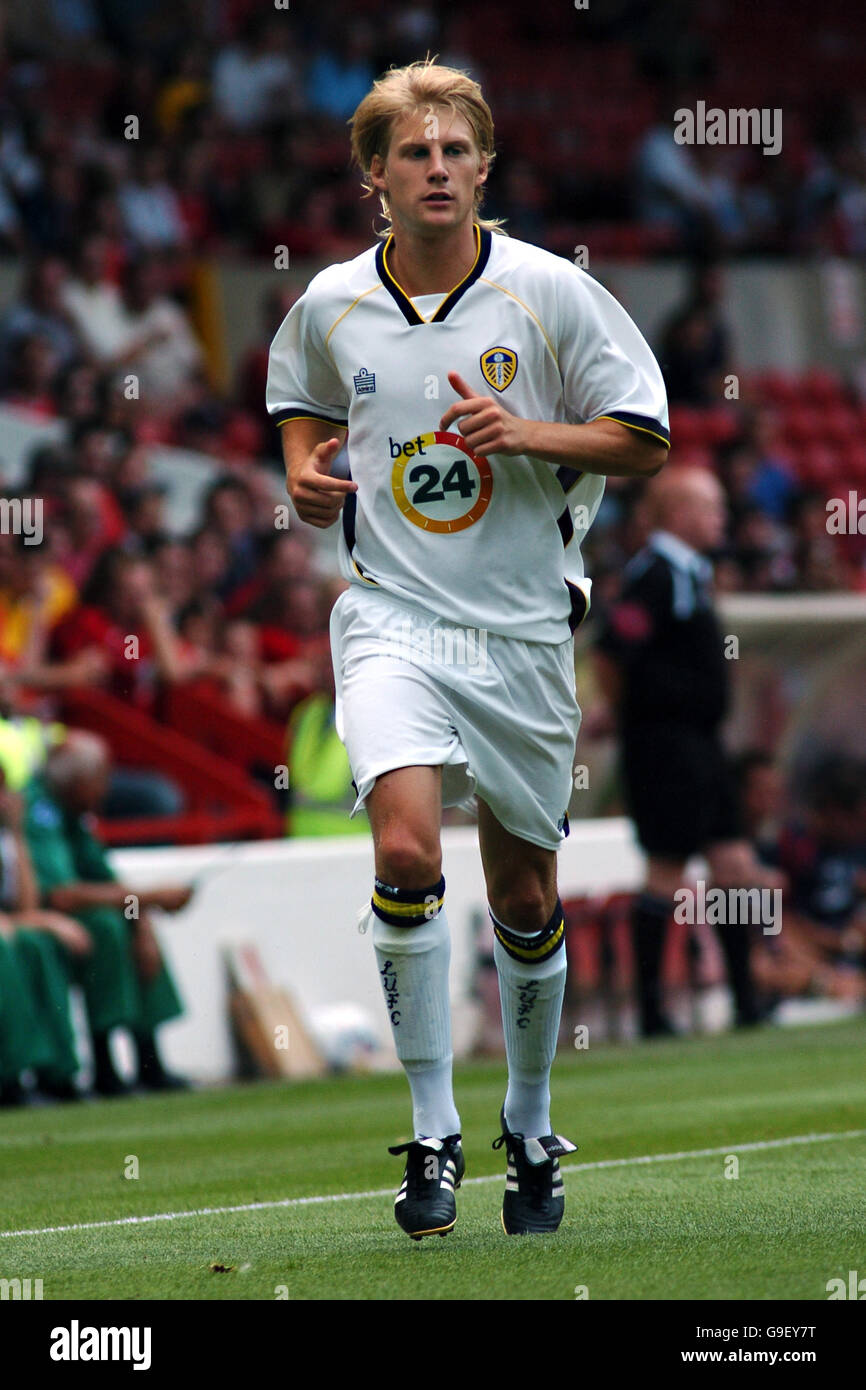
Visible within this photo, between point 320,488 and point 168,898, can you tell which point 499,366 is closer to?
point 320,488

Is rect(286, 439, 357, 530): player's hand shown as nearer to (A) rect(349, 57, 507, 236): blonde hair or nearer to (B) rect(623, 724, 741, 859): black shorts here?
(A) rect(349, 57, 507, 236): blonde hair

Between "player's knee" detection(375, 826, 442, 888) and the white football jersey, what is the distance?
521 millimetres

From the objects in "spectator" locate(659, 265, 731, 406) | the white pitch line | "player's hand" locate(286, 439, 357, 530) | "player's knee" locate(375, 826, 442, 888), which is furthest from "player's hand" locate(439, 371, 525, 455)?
"spectator" locate(659, 265, 731, 406)

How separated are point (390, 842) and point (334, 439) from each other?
0.95 metres

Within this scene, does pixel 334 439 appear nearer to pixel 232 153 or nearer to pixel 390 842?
pixel 390 842

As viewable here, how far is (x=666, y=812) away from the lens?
10547 mm

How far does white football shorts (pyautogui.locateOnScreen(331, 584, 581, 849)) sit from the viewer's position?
4516mm

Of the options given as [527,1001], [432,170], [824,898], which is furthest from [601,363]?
[824,898]

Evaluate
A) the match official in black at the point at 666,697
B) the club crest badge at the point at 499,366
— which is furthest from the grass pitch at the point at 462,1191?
the club crest badge at the point at 499,366

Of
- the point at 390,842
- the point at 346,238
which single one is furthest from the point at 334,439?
the point at 346,238

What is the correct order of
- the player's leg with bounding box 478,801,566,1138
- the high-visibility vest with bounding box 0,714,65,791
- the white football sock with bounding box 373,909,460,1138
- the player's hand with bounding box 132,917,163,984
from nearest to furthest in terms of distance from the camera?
the white football sock with bounding box 373,909,460,1138, the player's leg with bounding box 478,801,566,1138, the high-visibility vest with bounding box 0,714,65,791, the player's hand with bounding box 132,917,163,984

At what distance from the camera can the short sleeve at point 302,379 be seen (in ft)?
16.1

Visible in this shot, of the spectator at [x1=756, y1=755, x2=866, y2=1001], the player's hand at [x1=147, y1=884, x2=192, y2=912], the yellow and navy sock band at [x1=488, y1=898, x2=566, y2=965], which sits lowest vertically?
the spectator at [x1=756, y1=755, x2=866, y2=1001]

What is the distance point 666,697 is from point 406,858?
6.30 m
